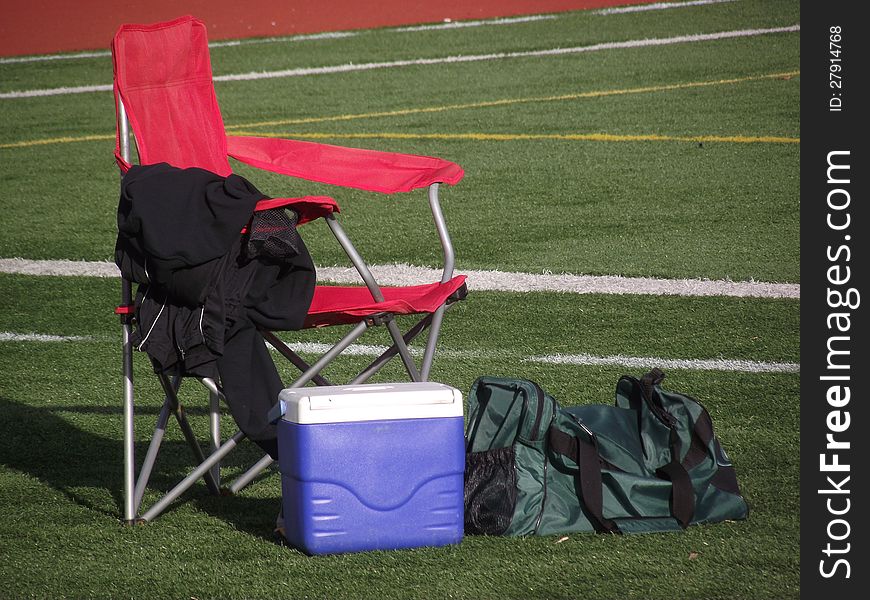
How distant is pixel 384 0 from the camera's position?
1617 cm

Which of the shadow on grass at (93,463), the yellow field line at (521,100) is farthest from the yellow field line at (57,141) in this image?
the shadow on grass at (93,463)

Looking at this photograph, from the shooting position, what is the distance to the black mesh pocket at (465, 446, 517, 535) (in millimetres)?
3193

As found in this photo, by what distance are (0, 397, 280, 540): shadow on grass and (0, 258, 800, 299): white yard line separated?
78.3 inches

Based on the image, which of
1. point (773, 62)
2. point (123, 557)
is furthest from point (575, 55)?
point (123, 557)

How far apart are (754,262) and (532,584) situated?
12.6 feet

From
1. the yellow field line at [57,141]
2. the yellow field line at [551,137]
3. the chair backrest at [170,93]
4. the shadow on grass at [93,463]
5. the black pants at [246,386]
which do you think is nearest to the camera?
the black pants at [246,386]

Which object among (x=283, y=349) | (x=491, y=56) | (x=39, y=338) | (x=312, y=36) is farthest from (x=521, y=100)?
(x=283, y=349)

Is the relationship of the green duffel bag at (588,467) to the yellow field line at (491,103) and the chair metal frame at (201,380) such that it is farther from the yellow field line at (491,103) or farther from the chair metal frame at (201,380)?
the yellow field line at (491,103)

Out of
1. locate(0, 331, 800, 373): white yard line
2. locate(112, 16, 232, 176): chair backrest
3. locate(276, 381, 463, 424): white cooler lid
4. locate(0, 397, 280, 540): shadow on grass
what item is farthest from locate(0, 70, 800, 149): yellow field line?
locate(276, 381, 463, 424): white cooler lid

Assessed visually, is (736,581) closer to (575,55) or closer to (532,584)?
(532,584)

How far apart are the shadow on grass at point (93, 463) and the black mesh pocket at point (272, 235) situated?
0.71 metres

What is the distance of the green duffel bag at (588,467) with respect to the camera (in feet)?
10.5

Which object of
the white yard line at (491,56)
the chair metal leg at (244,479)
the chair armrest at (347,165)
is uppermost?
the chair armrest at (347,165)
